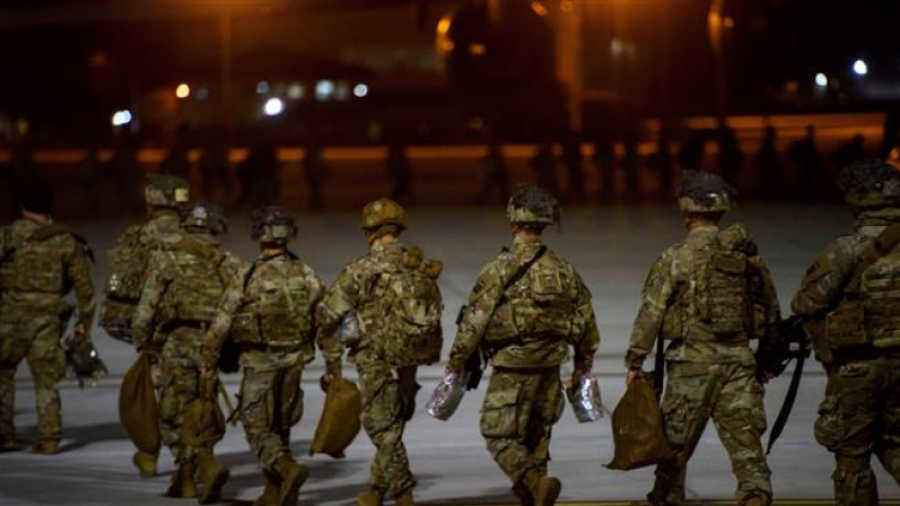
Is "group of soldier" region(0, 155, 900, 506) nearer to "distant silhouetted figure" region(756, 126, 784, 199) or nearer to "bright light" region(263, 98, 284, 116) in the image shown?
"distant silhouetted figure" region(756, 126, 784, 199)

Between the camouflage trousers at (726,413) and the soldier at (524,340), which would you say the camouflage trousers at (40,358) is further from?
the camouflage trousers at (726,413)

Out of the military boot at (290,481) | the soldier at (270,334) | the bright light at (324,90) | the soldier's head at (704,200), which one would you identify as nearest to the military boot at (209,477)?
the soldier at (270,334)

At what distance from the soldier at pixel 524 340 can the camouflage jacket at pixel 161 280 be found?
167cm

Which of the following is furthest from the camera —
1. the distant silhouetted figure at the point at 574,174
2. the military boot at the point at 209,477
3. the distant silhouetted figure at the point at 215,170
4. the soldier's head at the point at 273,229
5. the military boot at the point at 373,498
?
the distant silhouetted figure at the point at 215,170

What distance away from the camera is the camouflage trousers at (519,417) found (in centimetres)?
826

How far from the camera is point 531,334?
27.2ft

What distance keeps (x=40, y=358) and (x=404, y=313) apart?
3.23m

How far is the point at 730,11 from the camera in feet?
90.8

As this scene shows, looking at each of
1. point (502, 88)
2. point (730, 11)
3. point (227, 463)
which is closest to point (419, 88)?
point (502, 88)

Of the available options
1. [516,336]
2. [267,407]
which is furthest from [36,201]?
[516,336]

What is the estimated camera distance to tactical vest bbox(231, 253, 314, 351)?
8.73 m

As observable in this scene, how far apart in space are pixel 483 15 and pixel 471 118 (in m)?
13.6

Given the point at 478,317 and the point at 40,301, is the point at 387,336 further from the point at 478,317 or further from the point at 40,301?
the point at 40,301

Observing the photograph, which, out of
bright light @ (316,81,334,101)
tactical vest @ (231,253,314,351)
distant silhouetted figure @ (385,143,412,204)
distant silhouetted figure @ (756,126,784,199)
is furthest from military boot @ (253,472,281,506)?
bright light @ (316,81,334,101)
